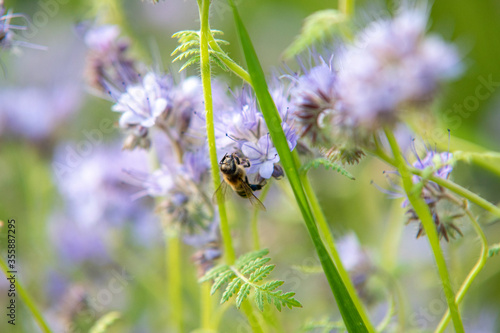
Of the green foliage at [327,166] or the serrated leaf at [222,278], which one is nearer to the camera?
the green foliage at [327,166]

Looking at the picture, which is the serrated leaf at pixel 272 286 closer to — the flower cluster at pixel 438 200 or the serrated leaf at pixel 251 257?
the serrated leaf at pixel 251 257

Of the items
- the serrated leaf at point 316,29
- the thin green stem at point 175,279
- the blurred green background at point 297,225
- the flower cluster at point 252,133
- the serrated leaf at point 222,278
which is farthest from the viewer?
the blurred green background at point 297,225

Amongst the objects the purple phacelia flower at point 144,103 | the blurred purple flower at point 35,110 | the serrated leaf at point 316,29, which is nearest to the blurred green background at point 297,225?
the blurred purple flower at point 35,110

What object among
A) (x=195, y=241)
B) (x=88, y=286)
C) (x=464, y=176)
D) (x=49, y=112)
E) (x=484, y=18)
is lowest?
(x=88, y=286)

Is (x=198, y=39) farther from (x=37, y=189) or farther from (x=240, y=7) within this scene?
(x=240, y=7)

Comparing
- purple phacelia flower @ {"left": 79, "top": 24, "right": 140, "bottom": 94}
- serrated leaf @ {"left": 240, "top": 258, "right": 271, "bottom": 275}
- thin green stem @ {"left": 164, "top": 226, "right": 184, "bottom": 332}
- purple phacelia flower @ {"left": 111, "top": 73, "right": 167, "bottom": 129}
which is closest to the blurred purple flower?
purple phacelia flower @ {"left": 79, "top": 24, "right": 140, "bottom": 94}

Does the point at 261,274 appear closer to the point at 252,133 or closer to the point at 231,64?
the point at 252,133

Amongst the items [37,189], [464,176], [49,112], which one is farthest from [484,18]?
[37,189]
